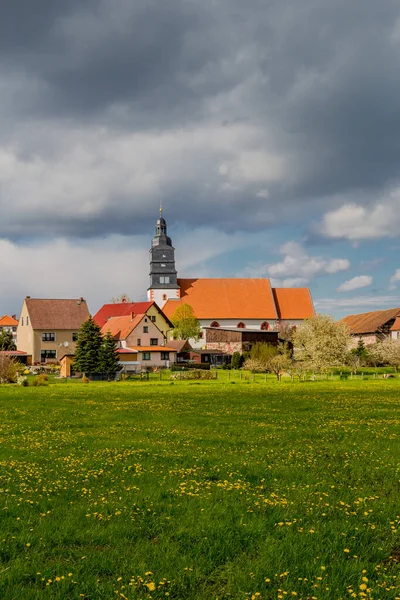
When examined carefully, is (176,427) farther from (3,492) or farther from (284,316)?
(284,316)

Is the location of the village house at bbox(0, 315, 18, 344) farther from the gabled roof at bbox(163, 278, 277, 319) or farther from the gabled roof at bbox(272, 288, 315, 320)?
the gabled roof at bbox(272, 288, 315, 320)

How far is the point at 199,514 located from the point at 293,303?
403 feet

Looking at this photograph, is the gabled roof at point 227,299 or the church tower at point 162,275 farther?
the church tower at point 162,275

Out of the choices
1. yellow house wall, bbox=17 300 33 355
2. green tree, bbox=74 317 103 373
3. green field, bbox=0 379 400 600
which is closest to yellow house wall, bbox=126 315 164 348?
yellow house wall, bbox=17 300 33 355

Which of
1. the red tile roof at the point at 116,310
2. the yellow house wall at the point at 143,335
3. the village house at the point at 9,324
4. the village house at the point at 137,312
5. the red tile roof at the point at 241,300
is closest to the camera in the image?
the yellow house wall at the point at 143,335

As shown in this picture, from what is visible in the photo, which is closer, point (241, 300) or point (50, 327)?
point (50, 327)

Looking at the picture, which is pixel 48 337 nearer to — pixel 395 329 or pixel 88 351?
pixel 88 351

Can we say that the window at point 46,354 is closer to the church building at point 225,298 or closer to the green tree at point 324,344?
the church building at point 225,298

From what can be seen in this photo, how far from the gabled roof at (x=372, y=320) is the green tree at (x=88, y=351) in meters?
64.1

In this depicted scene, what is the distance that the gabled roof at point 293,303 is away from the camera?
5015 inches

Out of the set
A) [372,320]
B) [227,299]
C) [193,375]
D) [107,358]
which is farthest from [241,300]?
[193,375]

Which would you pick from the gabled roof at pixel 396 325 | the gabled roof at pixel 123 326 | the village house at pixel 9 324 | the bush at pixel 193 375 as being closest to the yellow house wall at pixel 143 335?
the gabled roof at pixel 123 326

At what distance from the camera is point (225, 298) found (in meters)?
129

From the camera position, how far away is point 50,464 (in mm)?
12875
